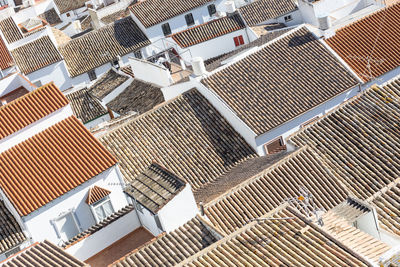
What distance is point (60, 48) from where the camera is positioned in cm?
6038

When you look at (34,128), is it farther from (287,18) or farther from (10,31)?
(10,31)

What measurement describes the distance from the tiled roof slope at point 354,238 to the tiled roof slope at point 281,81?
38.3 ft

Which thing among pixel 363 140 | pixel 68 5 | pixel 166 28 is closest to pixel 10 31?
pixel 166 28

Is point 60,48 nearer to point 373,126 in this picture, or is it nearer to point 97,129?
point 97,129

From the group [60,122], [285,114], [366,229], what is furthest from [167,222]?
[285,114]

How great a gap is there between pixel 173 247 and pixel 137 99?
2261 centimetres

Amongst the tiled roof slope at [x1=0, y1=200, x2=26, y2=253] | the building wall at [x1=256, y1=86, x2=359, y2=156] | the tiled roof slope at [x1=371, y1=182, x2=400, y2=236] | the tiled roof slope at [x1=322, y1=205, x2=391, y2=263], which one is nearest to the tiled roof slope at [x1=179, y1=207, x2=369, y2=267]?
the tiled roof slope at [x1=322, y1=205, x2=391, y2=263]

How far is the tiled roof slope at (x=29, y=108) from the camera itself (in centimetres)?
3108

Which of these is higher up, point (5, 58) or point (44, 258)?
point (5, 58)

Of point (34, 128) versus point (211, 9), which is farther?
point (211, 9)

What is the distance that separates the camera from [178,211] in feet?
76.8

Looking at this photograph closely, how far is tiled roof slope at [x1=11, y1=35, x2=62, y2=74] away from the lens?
57.6m

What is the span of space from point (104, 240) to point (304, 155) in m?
8.79

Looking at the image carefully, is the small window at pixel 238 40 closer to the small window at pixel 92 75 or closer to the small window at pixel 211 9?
the small window at pixel 211 9
